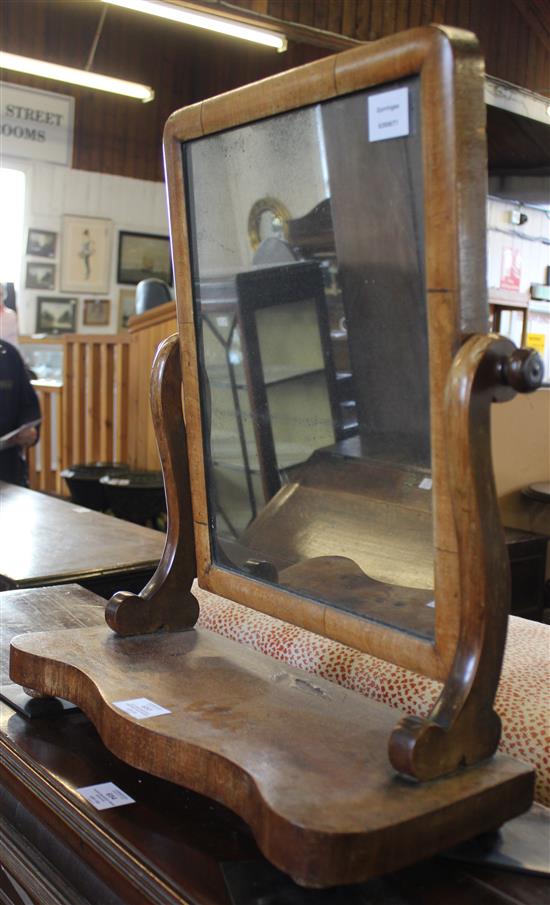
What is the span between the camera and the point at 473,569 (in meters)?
0.74

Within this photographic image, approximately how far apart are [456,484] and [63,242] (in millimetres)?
10251

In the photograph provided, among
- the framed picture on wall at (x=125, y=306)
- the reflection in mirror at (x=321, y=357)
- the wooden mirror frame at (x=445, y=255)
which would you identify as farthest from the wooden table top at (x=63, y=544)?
the framed picture on wall at (x=125, y=306)

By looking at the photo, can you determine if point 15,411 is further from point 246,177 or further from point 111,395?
point 246,177

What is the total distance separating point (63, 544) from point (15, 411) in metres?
2.12

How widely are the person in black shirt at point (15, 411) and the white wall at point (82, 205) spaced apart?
248 inches

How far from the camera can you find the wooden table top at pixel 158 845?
733 mm

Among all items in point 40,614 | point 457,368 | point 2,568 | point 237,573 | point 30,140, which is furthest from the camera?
point 30,140

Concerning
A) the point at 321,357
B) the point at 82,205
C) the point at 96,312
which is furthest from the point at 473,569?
the point at 96,312

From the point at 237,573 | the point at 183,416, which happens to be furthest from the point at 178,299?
the point at 237,573

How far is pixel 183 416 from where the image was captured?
3.54 ft

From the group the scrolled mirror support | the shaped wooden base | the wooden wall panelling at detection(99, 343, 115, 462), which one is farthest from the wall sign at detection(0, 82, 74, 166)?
the scrolled mirror support

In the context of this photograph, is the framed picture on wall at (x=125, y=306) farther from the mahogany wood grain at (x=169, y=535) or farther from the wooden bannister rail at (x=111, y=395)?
the mahogany wood grain at (x=169, y=535)

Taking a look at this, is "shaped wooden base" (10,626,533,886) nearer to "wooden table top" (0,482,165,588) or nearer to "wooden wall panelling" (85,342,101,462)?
"wooden table top" (0,482,165,588)

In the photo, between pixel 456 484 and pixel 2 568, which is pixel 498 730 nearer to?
pixel 456 484
